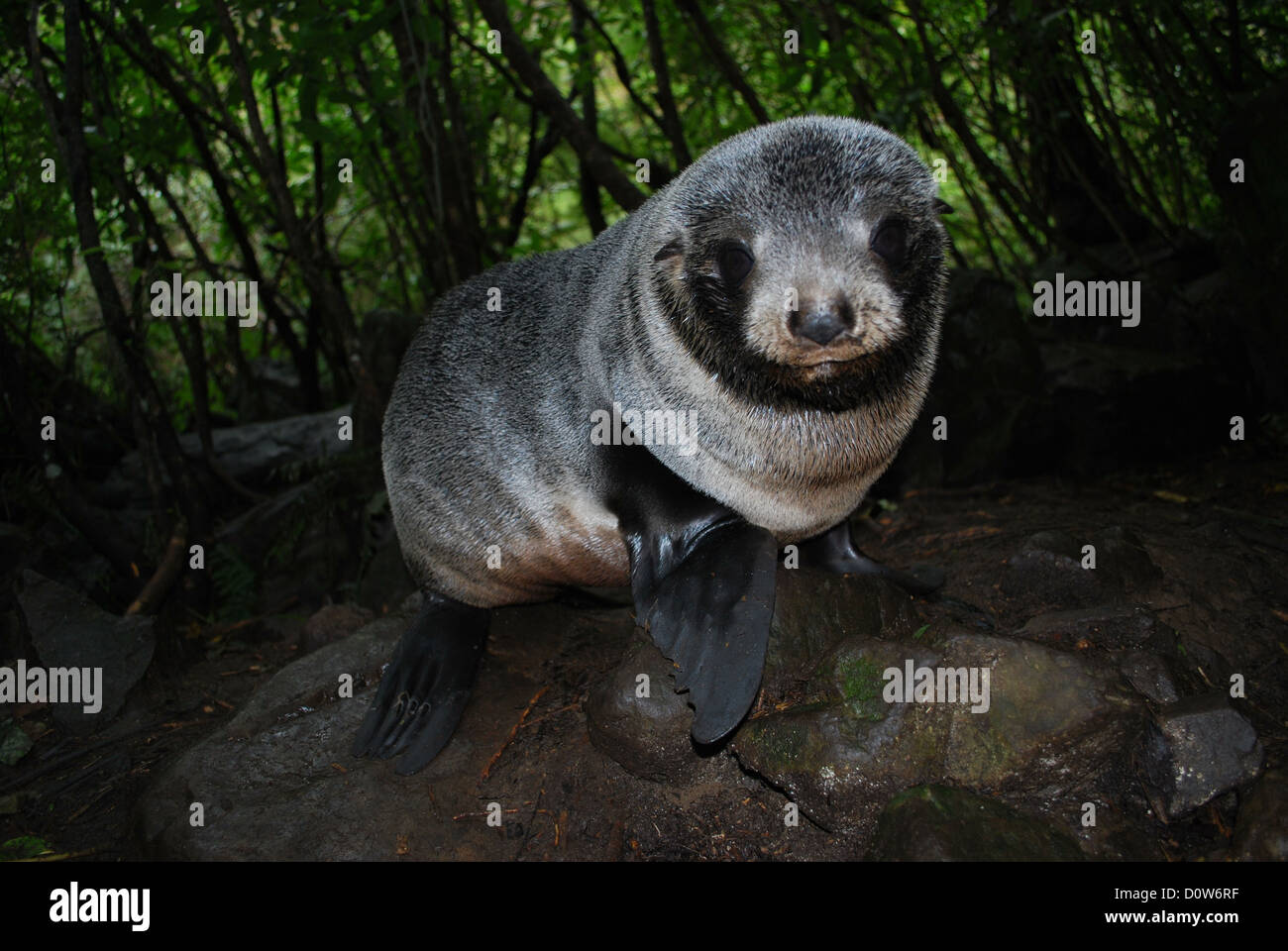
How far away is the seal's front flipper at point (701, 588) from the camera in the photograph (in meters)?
3.07

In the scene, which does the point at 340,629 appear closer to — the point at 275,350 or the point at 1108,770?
A: the point at 1108,770

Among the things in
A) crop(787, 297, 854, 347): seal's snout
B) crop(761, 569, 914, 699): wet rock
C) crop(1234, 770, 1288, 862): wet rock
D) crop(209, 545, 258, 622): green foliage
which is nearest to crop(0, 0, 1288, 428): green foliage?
crop(209, 545, 258, 622): green foliage

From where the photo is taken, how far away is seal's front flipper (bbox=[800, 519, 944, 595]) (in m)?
4.09

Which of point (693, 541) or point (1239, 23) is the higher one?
point (1239, 23)

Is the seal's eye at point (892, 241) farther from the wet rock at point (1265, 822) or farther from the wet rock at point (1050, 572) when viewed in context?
the wet rock at point (1265, 822)

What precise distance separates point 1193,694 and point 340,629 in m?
4.03

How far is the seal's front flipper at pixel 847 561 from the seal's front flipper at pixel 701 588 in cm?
74

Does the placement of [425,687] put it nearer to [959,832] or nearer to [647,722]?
[647,722]

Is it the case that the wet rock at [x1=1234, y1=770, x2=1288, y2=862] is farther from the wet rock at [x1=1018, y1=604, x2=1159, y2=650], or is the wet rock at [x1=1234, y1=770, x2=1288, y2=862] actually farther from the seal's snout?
the seal's snout

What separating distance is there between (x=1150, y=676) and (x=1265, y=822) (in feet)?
2.43

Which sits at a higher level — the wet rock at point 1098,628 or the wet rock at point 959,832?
the wet rock at point 1098,628

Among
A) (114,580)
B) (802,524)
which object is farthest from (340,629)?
(802,524)

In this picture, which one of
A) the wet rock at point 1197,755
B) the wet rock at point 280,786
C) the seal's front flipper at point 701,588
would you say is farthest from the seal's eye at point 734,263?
the wet rock at point 280,786

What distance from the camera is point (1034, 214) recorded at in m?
7.75
